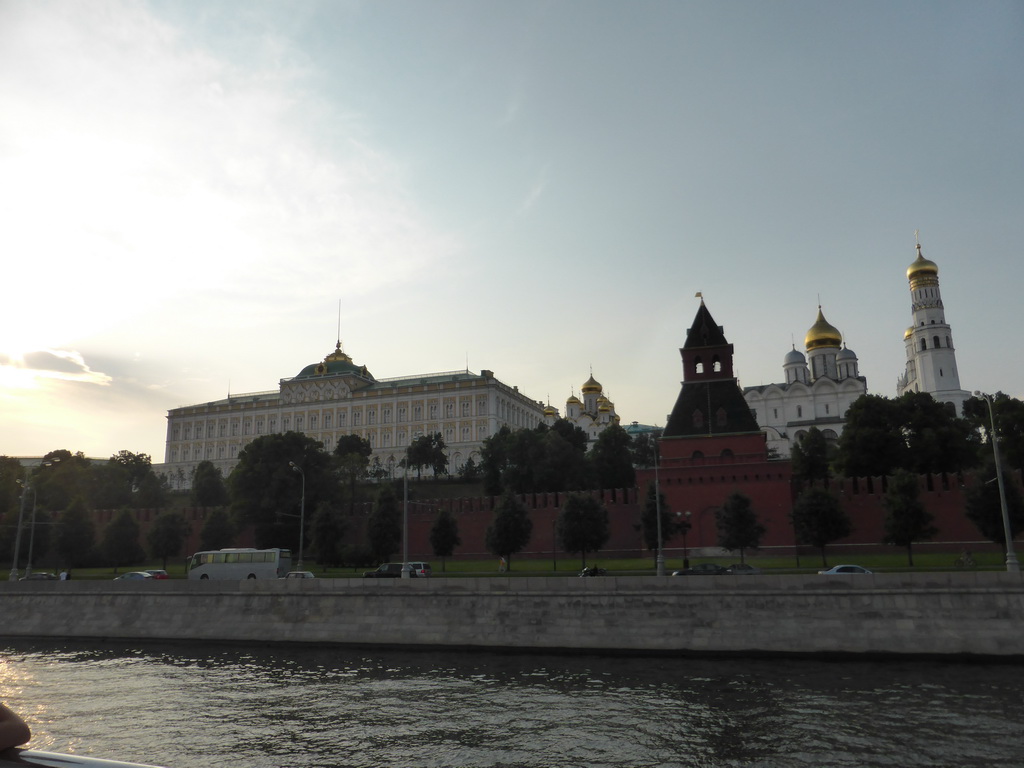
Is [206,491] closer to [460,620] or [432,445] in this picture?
[432,445]

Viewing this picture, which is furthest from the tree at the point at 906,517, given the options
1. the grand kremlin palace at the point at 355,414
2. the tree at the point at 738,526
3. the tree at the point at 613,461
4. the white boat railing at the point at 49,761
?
the grand kremlin palace at the point at 355,414

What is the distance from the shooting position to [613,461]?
6638cm

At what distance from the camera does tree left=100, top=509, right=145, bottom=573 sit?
52.7m

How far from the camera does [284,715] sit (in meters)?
16.8

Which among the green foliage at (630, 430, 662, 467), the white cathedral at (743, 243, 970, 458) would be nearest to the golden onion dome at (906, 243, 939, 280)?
the white cathedral at (743, 243, 970, 458)

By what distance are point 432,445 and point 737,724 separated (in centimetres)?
7203

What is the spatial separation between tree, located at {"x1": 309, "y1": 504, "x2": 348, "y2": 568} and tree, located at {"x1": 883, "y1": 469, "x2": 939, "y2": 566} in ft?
99.5

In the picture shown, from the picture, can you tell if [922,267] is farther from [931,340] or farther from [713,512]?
[713,512]

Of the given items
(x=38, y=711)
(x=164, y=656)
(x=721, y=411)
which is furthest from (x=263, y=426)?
(x=38, y=711)

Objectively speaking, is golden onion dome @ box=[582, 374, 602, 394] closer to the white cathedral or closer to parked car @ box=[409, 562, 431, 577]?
the white cathedral

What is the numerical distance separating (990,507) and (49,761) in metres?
40.5

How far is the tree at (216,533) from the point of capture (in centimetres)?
5262

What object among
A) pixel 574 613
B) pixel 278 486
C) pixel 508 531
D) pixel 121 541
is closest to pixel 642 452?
pixel 508 531

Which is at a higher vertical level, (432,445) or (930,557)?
(432,445)
